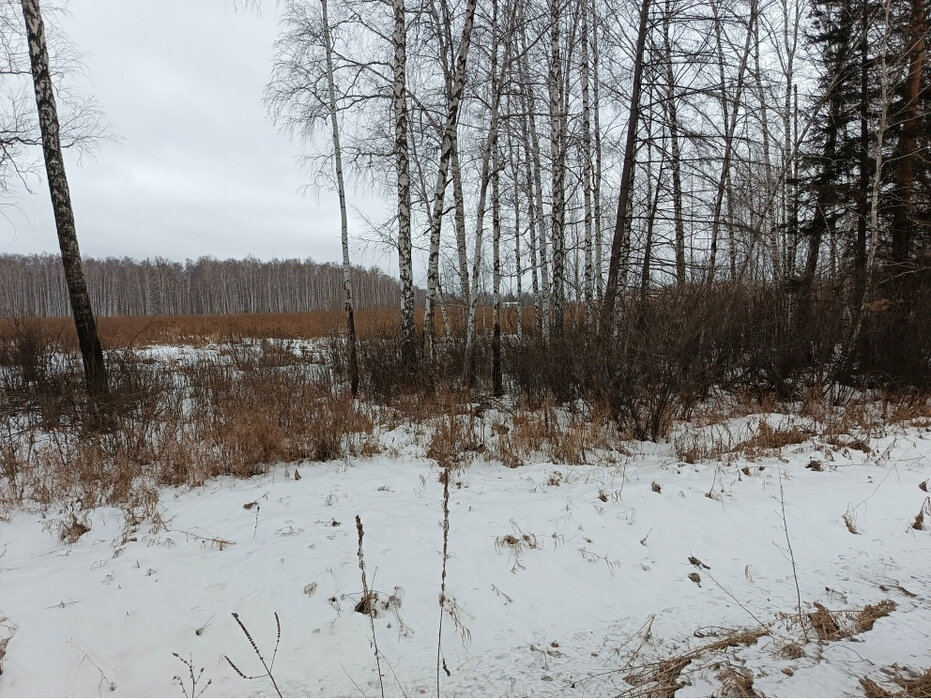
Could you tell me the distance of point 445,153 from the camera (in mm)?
7320

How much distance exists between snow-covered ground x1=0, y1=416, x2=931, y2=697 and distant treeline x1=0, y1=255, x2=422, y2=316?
57.4 meters

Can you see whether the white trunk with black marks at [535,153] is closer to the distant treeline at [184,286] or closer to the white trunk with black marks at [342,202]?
the white trunk with black marks at [342,202]

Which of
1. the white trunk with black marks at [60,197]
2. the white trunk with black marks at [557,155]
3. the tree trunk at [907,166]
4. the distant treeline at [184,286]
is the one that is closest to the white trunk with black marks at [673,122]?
the white trunk with black marks at [557,155]

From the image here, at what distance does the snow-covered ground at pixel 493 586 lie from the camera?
80.4 inches

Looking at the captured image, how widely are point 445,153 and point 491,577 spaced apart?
22.1 feet

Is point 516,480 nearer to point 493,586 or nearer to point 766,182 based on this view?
point 493,586

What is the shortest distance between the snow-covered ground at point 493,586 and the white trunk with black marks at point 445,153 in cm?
500

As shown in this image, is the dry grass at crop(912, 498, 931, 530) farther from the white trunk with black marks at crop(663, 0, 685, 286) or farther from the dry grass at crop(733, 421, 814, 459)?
the white trunk with black marks at crop(663, 0, 685, 286)

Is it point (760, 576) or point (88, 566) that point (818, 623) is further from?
point (88, 566)

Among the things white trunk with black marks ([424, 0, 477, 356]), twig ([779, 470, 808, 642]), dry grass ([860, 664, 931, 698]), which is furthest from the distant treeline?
dry grass ([860, 664, 931, 698])

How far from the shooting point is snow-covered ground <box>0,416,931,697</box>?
6.70 ft

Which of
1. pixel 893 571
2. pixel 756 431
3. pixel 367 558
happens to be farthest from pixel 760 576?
pixel 756 431

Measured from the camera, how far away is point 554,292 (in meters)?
8.22

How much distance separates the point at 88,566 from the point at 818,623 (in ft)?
15.2
